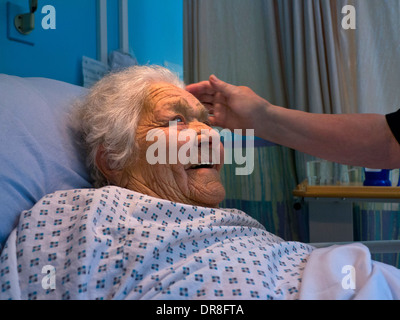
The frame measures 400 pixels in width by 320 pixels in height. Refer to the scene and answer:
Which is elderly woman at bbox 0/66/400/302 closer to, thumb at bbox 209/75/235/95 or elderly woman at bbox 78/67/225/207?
elderly woman at bbox 78/67/225/207

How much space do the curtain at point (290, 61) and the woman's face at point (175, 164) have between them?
1048 mm

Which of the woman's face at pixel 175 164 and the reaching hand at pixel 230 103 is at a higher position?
the reaching hand at pixel 230 103

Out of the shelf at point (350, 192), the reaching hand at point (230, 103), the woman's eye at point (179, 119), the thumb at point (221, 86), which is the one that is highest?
the thumb at point (221, 86)

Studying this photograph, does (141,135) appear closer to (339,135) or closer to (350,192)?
(339,135)

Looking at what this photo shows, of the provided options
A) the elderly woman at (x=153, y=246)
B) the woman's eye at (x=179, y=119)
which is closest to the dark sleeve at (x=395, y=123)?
the elderly woman at (x=153, y=246)

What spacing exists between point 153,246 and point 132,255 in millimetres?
48

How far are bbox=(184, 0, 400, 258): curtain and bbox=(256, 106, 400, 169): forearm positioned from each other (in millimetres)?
844

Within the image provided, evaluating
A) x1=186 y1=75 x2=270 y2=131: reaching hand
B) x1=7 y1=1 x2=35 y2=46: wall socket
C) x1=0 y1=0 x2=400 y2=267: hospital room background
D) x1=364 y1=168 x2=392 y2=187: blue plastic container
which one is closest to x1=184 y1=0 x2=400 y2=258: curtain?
x1=0 y1=0 x2=400 y2=267: hospital room background

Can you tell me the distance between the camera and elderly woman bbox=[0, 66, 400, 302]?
30.4 inches

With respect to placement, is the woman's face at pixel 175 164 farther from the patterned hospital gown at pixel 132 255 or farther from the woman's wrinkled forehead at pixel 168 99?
the patterned hospital gown at pixel 132 255

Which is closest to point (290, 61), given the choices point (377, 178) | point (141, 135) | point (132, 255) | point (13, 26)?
point (377, 178)

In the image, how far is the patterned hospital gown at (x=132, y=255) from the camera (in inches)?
30.2

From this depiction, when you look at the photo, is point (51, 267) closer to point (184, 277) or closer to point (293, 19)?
point (184, 277)

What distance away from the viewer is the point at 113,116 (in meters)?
1.18
